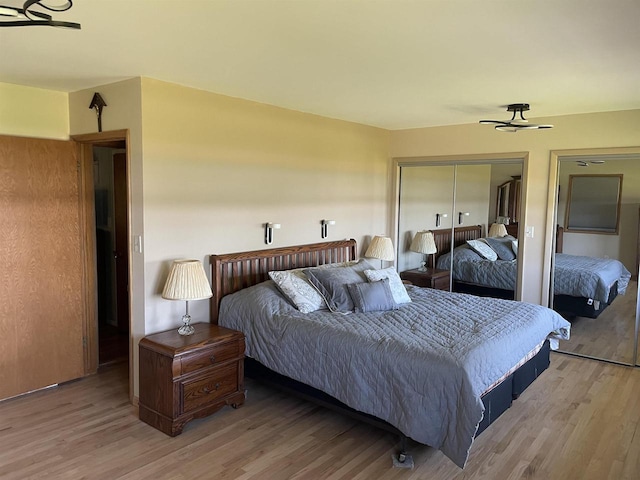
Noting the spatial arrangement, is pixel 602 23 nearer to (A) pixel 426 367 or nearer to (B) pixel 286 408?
(A) pixel 426 367

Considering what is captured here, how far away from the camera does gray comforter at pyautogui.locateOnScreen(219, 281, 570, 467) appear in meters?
2.67

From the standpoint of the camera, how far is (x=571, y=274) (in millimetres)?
4746

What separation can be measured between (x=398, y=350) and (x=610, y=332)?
2919mm

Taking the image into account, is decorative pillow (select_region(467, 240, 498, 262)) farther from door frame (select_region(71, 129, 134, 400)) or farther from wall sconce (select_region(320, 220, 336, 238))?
door frame (select_region(71, 129, 134, 400))

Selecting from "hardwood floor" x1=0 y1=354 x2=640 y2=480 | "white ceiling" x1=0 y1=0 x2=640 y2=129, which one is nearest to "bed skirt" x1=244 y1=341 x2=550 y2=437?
"hardwood floor" x1=0 y1=354 x2=640 y2=480

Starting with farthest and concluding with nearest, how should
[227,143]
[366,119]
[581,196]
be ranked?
[366,119] < [581,196] < [227,143]

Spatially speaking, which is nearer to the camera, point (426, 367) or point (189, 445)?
point (426, 367)

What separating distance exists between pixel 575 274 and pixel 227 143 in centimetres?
358

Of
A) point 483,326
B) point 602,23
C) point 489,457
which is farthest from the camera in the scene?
point 483,326

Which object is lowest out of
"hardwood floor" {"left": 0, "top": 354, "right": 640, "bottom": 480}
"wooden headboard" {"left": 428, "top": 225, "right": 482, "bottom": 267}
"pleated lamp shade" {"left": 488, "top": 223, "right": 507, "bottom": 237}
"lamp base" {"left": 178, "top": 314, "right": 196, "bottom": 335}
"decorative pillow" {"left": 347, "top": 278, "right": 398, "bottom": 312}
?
"hardwood floor" {"left": 0, "top": 354, "right": 640, "bottom": 480}

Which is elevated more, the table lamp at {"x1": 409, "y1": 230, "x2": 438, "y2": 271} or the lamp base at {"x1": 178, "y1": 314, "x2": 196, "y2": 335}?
the table lamp at {"x1": 409, "y1": 230, "x2": 438, "y2": 271}

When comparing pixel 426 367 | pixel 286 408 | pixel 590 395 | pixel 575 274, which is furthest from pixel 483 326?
pixel 575 274

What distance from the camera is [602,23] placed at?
2.20 metres

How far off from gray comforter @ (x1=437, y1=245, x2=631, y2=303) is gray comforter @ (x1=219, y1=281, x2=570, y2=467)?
97 cm
